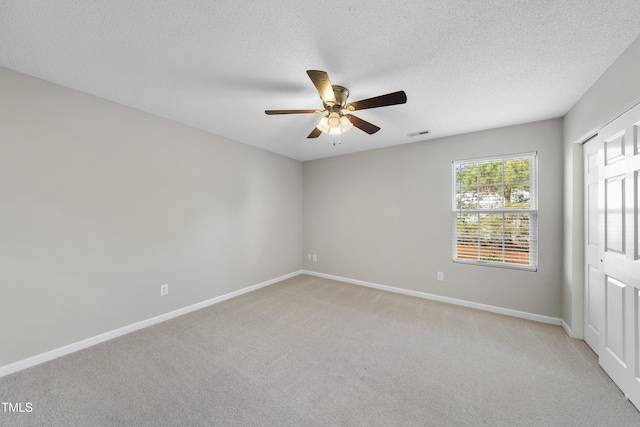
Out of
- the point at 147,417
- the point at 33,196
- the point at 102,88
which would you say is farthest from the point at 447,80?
the point at 33,196

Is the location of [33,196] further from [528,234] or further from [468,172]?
[528,234]

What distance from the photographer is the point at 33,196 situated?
1993 millimetres

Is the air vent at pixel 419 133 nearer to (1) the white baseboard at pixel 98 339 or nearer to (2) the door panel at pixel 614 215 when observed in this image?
(2) the door panel at pixel 614 215

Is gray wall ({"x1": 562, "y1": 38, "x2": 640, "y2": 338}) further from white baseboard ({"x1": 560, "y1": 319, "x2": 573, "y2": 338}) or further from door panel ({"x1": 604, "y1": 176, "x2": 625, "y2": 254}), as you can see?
door panel ({"x1": 604, "y1": 176, "x2": 625, "y2": 254})

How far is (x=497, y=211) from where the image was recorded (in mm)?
3104

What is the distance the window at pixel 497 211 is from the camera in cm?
293

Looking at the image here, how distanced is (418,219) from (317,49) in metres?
2.87

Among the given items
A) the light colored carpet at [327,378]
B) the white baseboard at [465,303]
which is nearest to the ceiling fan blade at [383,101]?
the light colored carpet at [327,378]

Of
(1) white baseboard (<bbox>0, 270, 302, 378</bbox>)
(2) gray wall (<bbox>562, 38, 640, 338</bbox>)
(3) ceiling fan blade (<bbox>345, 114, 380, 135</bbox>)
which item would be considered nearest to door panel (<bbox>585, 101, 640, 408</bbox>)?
(2) gray wall (<bbox>562, 38, 640, 338</bbox>)

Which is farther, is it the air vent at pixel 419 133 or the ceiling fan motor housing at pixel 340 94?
the air vent at pixel 419 133

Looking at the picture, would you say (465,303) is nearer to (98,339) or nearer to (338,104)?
(338,104)

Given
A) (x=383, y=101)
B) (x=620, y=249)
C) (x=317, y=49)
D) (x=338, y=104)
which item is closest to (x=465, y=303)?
(x=620, y=249)

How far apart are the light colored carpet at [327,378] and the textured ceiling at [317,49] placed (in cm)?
248

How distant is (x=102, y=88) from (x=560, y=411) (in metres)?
4.53
